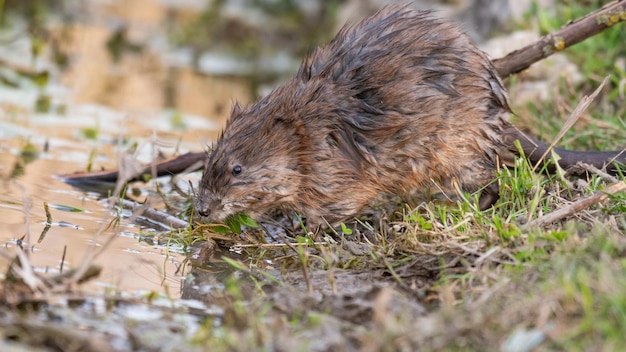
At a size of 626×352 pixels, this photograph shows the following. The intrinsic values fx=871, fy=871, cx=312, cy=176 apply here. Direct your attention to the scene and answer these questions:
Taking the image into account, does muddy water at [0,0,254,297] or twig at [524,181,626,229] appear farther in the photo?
muddy water at [0,0,254,297]

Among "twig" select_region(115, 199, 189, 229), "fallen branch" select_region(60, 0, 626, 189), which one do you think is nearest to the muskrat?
"twig" select_region(115, 199, 189, 229)

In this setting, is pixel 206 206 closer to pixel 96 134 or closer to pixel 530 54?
pixel 530 54

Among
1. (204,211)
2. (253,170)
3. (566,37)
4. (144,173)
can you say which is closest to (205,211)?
(204,211)

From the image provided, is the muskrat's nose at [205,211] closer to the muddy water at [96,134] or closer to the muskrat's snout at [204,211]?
the muskrat's snout at [204,211]

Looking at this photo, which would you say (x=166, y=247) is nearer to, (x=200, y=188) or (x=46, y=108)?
(x=200, y=188)

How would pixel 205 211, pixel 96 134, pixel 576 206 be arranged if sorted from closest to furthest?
pixel 576 206, pixel 205 211, pixel 96 134

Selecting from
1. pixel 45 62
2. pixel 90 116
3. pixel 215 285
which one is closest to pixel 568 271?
pixel 215 285

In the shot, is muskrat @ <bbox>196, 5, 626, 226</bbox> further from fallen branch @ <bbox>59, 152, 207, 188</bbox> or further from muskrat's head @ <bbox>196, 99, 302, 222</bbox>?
fallen branch @ <bbox>59, 152, 207, 188</bbox>
